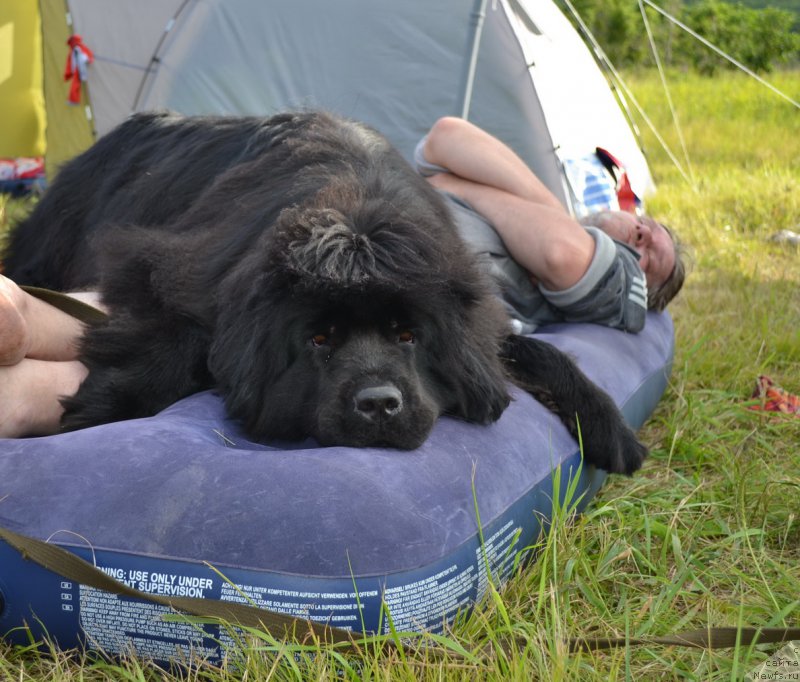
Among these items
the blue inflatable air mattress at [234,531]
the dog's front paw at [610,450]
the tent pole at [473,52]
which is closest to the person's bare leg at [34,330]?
the blue inflatable air mattress at [234,531]

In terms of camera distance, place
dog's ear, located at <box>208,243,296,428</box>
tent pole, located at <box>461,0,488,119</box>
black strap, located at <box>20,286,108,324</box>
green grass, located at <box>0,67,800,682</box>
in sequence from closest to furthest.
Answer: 1. green grass, located at <box>0,67,800,682</box>
2. dog's ear, located at <box>208,243,296,428</box>
3. black strap, located at <box>20,286,108,324</box>
4. tent pole, located at <box>461,0,488,119</box>

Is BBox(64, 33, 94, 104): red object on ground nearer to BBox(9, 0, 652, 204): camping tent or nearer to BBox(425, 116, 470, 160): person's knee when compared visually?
BBox(9, 0, 652, 204): camping tent

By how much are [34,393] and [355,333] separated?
1.08m

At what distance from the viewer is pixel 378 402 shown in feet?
8.38

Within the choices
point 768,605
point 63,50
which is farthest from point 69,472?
point 63,50

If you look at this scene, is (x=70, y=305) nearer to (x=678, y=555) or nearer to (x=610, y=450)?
(x=610, y=450)

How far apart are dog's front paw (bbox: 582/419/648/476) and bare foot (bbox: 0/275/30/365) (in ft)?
5.90

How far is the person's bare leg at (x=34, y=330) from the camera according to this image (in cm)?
293

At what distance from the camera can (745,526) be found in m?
2.91

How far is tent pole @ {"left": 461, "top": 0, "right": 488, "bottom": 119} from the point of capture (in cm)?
616

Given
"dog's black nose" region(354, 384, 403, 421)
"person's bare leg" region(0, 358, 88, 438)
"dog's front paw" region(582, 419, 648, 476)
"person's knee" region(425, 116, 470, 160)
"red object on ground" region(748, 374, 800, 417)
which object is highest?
"person's knee" region(425, 116, 470, 160)

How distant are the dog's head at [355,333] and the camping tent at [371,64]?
3.68 metres

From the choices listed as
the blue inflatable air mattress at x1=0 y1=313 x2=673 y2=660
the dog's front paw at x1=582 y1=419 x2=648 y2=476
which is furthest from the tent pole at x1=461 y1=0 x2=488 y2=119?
the blue inflatable air mattress at x1=0 y1=313 x2=673 y2=660

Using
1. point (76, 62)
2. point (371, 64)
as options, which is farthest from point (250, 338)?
point (76, 62)
